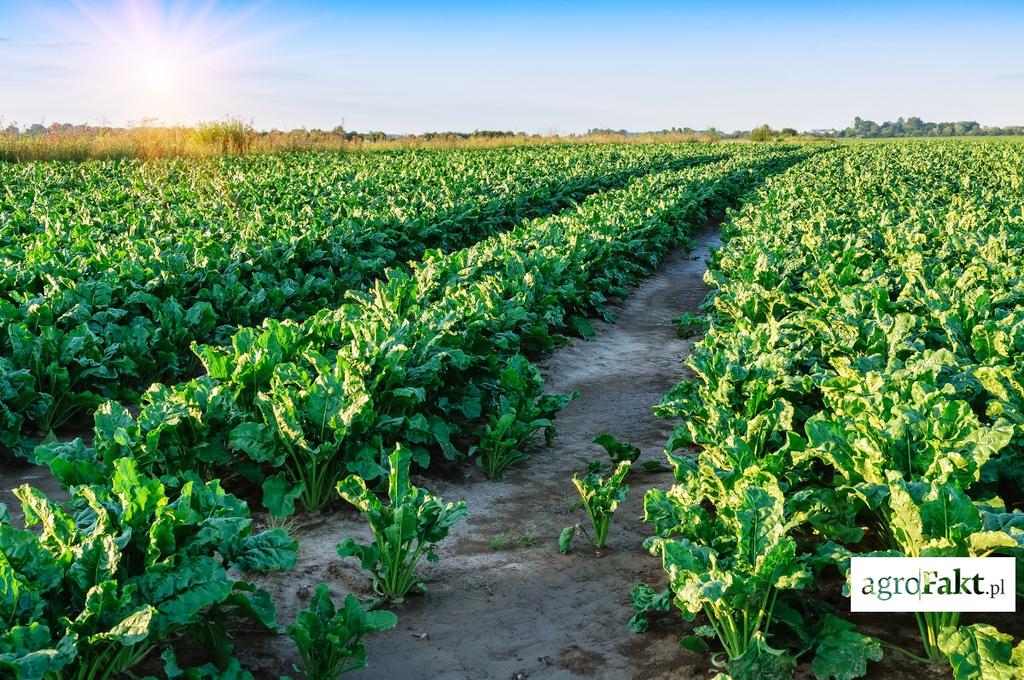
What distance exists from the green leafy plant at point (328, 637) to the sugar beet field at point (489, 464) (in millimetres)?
14

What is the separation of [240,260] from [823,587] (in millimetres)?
8020

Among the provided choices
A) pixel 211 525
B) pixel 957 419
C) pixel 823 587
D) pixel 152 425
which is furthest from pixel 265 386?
pixel 957 419

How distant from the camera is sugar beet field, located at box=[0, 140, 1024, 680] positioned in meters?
3.48

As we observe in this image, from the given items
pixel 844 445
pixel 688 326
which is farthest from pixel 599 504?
pixel 688 326

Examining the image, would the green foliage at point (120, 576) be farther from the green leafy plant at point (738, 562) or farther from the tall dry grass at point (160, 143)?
the tall dry grass at point (160, 143)

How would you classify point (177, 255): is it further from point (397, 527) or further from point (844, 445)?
point (844, 445)

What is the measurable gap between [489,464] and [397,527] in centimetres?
195

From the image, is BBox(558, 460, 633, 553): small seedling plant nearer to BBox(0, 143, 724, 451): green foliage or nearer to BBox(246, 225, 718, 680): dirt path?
BBox(246, 225, 718, 680): dirt path

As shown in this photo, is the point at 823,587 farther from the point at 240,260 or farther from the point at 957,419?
the point at 240,260

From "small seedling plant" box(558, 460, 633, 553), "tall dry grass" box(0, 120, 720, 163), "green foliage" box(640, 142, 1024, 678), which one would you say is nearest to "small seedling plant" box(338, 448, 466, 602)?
"small seedling plant" box(558, 460, 633, 553)

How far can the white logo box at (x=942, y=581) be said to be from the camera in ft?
11.5

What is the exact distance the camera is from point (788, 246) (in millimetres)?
11383

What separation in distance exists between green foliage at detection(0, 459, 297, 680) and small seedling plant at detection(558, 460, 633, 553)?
174 centimetres

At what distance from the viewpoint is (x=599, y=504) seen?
484 centimetres
